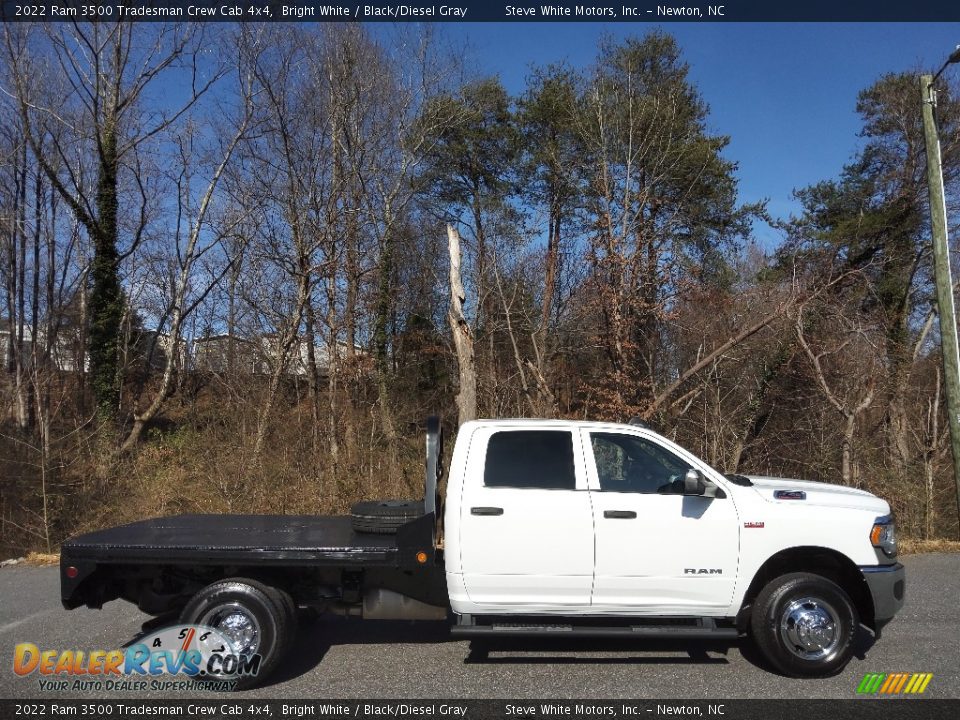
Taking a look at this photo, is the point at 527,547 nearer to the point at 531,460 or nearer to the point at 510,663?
the point at 531,460

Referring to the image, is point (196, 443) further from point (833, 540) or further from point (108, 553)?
point (833, 540)

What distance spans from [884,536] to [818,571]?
1.85 feet

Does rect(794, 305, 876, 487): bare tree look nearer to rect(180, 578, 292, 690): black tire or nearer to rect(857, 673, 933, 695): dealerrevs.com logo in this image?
rect(857, 673, 933, 695): dealerrevs.com logo

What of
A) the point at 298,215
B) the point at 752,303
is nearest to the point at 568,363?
the point at 752,303

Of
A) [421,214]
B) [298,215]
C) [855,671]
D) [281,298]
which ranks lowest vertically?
[855,671]

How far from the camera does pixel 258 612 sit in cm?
546

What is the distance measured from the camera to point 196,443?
16.6 meters

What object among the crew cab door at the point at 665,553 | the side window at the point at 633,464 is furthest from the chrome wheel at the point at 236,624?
the side window at the point at 633,464

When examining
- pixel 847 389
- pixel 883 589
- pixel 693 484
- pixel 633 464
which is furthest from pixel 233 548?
pixel 847 389

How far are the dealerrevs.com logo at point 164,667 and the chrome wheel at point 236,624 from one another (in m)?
0.04

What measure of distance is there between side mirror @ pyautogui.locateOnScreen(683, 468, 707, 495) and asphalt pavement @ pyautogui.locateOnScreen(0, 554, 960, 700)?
4.44 ft

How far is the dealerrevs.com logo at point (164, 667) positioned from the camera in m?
5.37

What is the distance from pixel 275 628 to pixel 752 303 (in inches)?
496

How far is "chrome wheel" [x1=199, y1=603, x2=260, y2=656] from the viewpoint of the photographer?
5461mm
